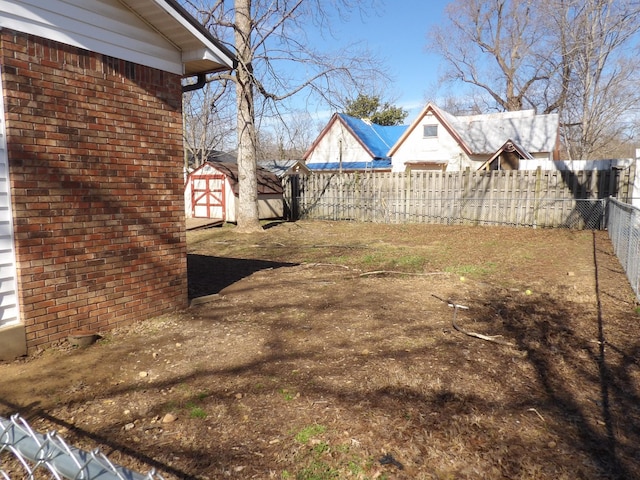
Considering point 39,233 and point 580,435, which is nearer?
point 580,435

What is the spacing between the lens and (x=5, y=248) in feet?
14.4

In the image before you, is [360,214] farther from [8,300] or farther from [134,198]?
[8,300]

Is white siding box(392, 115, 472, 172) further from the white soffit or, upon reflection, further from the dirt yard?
the white soffit

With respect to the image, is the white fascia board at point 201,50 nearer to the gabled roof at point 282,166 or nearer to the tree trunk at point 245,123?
the tree trunk at point 245,123

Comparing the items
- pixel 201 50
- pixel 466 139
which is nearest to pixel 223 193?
pixel 201 50

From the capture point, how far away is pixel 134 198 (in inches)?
218

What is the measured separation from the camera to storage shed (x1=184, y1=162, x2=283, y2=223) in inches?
770

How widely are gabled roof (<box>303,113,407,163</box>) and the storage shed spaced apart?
14.6m

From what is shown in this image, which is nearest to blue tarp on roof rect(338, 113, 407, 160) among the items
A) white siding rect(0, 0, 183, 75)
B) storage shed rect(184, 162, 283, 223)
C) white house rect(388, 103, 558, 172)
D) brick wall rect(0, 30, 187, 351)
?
white house rect(388, 103, 558, 172)

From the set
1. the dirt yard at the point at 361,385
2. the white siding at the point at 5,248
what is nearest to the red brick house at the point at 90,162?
the white siding at the point at 5,248

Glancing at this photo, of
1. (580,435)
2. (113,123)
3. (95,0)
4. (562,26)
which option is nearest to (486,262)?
(580,435)

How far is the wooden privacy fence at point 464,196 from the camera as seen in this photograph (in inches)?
581

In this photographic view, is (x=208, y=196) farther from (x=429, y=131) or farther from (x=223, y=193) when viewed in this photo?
(x=429, y=131)

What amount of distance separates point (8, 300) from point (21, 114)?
182 centimetres
